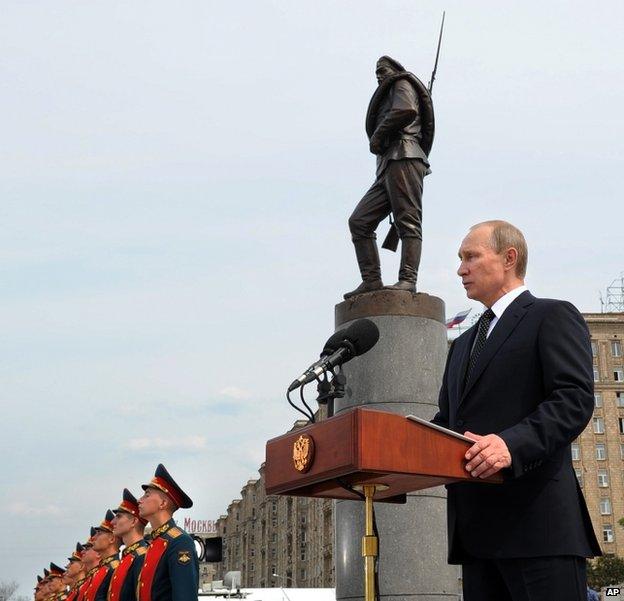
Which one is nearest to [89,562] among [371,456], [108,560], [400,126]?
[108,560]

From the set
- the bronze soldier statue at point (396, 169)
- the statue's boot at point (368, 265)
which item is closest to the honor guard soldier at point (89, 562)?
the statue's boot at point (368, 265)

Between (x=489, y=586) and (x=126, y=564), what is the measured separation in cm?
562

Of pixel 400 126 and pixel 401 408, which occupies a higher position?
pixel 400 126

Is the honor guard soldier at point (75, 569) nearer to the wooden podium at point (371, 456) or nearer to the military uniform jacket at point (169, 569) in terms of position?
the military uniform jacket at point (169, 569)

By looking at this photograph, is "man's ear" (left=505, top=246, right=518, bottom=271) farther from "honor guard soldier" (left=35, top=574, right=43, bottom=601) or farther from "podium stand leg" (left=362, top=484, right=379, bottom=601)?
"honor guard soldier" (left=35, top=574, right=43, bottom=601)

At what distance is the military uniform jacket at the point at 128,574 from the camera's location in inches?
315

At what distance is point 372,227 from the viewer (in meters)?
9.22

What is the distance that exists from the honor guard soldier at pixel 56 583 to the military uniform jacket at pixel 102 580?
4748 millimetres

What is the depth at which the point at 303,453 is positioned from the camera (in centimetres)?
337

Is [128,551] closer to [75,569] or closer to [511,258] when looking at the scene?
[75,569]

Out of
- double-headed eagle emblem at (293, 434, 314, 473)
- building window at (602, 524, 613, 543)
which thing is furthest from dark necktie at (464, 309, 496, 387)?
building window at (602, 524, 613, 543)

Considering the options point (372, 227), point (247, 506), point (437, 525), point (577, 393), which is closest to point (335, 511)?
point (437, 525)

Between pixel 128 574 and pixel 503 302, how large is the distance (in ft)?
18.1

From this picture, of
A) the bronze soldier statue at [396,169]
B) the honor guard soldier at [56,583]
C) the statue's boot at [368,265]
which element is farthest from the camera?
the honor guard soldier at [56,583]
